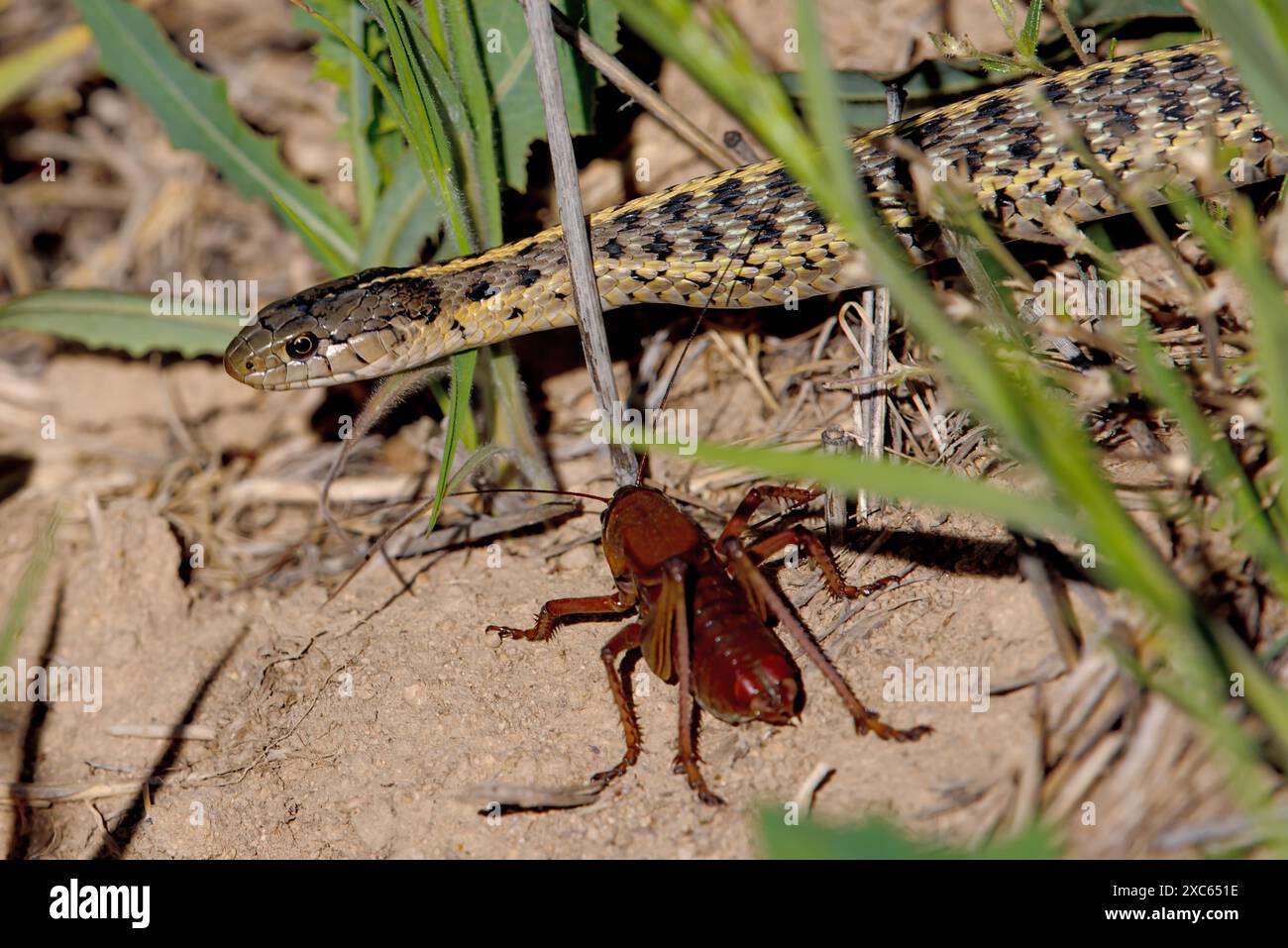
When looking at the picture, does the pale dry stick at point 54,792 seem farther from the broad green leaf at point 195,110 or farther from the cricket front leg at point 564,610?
the broad green leaf at point 195,110

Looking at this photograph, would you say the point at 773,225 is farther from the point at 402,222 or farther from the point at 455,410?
the point at 402,222

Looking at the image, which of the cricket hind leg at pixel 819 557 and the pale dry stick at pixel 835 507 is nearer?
the cricket hind leg at pixel 819 557

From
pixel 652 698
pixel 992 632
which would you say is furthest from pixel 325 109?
pixel 992 632

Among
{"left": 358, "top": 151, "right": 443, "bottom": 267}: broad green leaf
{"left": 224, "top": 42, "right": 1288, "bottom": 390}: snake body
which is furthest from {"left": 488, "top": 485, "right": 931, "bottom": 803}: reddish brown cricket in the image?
{"left": 358, "top": 151, "right": 443, "bottom": 267}: broad green leaf

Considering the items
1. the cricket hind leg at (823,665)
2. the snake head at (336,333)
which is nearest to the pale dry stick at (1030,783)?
the cricket hind leg at (823,665)

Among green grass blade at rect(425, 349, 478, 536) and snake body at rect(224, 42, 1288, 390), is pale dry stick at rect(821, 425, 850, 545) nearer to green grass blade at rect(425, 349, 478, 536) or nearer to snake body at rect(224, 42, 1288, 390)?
snake body at rect(224, 42, 1288, 390)

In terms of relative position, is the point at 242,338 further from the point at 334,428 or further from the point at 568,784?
the point at 568,784
